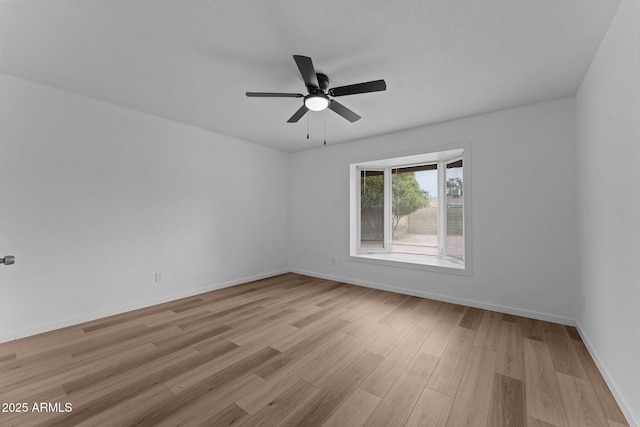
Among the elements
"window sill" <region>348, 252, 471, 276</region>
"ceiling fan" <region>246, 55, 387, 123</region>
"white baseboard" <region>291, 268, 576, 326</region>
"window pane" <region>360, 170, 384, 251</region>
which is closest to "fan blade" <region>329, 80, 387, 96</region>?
"ceiling fan" <region>246, 55, 387, 123</region>

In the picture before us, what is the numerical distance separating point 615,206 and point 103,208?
15.8 feet

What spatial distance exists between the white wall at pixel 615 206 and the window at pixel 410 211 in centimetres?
148

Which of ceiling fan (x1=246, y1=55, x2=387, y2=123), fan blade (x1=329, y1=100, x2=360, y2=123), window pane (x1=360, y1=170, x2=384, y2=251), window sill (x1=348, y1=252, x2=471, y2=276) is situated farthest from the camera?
window pane (x1=360, y1=170, x2=384, y2=251)

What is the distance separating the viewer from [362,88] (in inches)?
83.2

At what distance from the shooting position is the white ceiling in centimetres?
166

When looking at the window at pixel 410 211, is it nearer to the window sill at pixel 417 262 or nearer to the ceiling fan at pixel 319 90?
the window sill at pixel 417 262

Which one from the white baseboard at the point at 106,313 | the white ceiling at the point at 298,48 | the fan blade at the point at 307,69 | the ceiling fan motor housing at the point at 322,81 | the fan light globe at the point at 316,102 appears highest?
the white ceiling at the point at 298,48

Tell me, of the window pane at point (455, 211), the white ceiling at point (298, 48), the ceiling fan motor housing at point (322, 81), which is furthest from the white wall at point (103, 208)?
the window pane at point (455, 211)

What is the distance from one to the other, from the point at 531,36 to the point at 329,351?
300 centimetres

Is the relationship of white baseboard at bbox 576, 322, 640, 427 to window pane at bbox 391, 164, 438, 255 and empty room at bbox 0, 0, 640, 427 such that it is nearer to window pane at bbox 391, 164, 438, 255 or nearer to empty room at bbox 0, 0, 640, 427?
empty room at bbox 0, 0, 640, 427

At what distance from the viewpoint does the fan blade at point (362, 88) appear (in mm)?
2023

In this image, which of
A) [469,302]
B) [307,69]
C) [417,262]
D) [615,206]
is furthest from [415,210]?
[307,69]

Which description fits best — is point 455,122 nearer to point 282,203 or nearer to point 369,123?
point 369,123

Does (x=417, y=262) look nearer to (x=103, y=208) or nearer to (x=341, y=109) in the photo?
(x=341, y=109)
